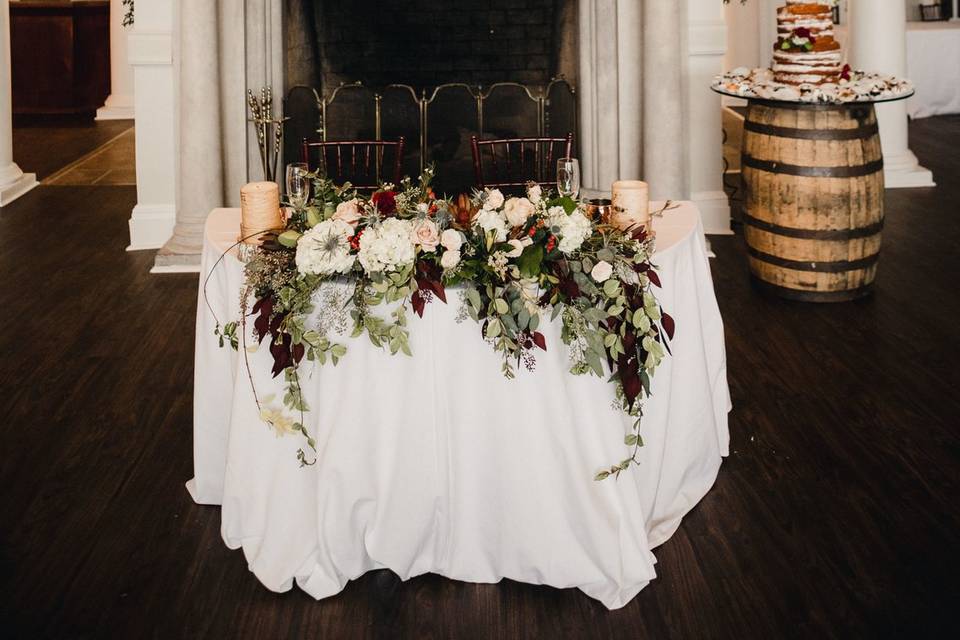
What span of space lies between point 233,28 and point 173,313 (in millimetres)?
1838

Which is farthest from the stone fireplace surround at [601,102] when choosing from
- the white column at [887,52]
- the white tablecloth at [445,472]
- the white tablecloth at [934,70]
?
the white tablecloth at [934,70]

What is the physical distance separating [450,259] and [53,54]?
37.2ft

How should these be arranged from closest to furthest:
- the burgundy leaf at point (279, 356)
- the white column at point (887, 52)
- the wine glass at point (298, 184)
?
the burgundy leaf at point (279, 356), the wine glass at point (298, 184), the white column at point (887, 52)

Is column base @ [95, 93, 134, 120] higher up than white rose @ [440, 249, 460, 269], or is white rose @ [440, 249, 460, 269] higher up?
column base @ [95, 93, 134, 120]

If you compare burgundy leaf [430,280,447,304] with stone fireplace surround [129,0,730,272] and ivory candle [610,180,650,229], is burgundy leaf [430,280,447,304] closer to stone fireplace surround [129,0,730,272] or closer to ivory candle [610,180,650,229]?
ivory candle [610,180,650,229]

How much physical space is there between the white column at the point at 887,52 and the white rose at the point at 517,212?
216 inches

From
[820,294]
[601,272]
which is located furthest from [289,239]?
[820,294]

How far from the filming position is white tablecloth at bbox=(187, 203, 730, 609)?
2.45 m

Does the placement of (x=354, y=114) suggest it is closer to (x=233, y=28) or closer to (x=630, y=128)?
(x=233, y=28)

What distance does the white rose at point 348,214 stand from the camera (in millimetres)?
2422

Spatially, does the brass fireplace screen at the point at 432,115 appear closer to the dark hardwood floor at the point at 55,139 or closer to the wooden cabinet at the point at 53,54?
the dark hardwood floor at the point at 55,139

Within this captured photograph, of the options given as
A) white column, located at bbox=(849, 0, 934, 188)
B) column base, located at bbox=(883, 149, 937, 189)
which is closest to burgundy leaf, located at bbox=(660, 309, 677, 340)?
white column, located at bbox=(849, 0, 934, 188)

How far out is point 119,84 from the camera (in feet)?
39.0

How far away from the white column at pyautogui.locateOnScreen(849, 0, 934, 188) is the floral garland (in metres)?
5.41
